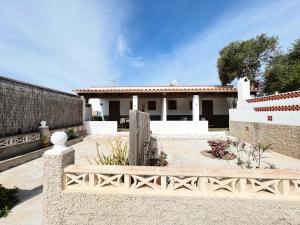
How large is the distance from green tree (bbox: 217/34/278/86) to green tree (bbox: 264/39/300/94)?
1.26 meters

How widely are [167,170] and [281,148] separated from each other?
8.67 metres

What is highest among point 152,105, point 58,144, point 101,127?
point 152,105

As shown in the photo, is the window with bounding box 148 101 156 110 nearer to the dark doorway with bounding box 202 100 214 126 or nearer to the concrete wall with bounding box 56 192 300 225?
the dark doorway with bounding box 202 100 214 126

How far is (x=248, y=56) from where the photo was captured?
22359 millimetres

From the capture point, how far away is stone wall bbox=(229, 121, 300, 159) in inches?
320

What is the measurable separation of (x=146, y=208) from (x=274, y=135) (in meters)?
9.39

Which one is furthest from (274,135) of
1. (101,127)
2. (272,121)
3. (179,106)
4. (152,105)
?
(152,105)

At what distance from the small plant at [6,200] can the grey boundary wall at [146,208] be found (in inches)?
53.1

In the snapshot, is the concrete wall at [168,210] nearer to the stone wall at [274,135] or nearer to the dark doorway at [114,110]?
the stone wall at [274,135]

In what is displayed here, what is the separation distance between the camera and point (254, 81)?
75.6 feet

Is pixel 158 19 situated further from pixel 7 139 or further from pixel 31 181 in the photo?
pixel 31 181

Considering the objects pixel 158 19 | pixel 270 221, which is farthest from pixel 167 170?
pixel 158 19

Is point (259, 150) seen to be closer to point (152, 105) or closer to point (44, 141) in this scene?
point (44, 141)

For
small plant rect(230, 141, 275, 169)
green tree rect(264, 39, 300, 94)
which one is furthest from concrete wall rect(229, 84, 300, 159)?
green tree rect(264, 39, 300, 94)
